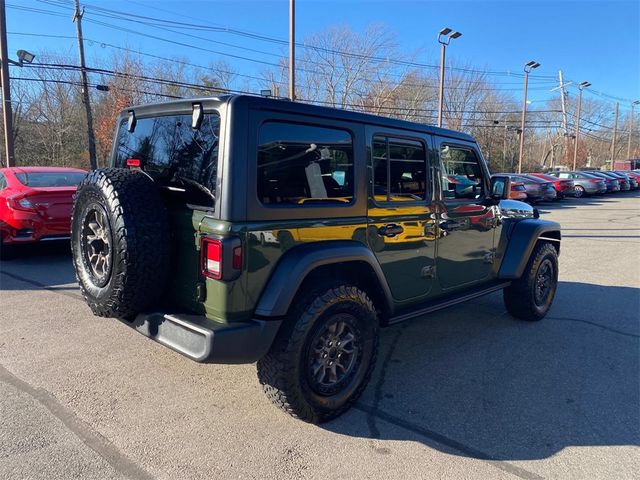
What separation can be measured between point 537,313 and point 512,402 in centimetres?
204

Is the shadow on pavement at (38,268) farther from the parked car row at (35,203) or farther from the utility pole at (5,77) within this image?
the utility pole at (5,77)

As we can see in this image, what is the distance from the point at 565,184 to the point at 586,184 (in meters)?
3.91

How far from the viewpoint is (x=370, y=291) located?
343 centimetres

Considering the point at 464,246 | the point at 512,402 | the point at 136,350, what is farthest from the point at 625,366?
the point at 136,350

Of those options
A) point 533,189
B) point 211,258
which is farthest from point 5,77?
point 533,189

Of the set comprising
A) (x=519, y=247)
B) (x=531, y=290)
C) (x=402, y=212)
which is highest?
(x=402, y=212)

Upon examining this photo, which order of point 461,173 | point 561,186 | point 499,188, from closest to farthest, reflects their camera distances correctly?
1. point 461,173
2. point 499,188
3. point 561,186

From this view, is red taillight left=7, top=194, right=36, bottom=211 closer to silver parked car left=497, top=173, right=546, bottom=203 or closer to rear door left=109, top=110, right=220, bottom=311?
rear door left=109, top=110, right=220, bottom=311

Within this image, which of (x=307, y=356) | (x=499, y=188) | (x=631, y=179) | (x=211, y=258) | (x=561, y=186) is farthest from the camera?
(x=631, y=179)

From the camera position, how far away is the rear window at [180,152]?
277 centimetres

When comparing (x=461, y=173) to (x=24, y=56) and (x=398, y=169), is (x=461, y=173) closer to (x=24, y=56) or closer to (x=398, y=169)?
(x=398, y=169)

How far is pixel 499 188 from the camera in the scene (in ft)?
15.0

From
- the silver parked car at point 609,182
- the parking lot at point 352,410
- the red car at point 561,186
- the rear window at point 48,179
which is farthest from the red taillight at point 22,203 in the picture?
the silver parked car at point 609,182

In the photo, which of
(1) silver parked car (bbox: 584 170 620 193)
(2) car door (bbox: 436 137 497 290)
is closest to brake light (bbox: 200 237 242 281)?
(2) car door (bbox: 436 137 497 290)
